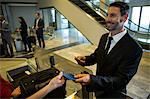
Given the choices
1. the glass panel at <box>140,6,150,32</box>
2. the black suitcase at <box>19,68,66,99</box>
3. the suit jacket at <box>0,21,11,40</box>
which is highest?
the glass panel at <box>140,6,150,32</box>

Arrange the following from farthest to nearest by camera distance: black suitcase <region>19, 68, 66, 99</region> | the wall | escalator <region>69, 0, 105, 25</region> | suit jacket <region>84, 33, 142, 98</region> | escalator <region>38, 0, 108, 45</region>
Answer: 1. the wall
2. escalator <region>69, 0, 105, 25</region>
3. escalator <region>38, 0, 108, 45</region>
4. suit jacket <region>84, 33, 142, 98</region>
5. black suitcase <region>19, 68, 66, 99</region>

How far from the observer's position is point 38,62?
2.07 metres

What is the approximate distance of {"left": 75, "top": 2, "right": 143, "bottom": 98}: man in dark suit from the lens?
1168mm

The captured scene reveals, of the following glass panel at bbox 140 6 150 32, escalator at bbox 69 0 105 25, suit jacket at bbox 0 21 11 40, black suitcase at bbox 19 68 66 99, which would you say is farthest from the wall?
black suitcase at bbox 19 68 66 99

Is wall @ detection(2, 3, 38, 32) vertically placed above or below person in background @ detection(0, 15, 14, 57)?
above

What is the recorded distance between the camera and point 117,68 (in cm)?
126

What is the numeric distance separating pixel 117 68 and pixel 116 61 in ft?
0.20

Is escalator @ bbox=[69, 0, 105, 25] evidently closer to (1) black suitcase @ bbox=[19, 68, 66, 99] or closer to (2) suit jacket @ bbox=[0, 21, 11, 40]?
(2) suit jacket @ bbox=[0, 21, 11, 40]

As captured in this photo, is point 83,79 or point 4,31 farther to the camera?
point 4,31

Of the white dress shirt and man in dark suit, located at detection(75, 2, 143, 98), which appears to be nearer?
man in dark suit, located at detection(75, 2, 143, 98)

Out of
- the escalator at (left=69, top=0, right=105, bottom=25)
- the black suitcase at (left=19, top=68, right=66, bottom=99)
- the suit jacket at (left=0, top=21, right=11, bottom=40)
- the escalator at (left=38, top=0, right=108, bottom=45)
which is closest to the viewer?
the black suitcase at (left=19, top=68, right=66, bottom=99)

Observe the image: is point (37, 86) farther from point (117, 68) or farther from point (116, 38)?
point (116, 38)

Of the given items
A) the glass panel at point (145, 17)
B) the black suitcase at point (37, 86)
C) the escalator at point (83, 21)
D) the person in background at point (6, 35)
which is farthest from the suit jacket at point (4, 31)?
the glass panel at point (145, 17)

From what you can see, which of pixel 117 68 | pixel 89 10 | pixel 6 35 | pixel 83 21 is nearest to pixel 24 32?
pixel 6 35
